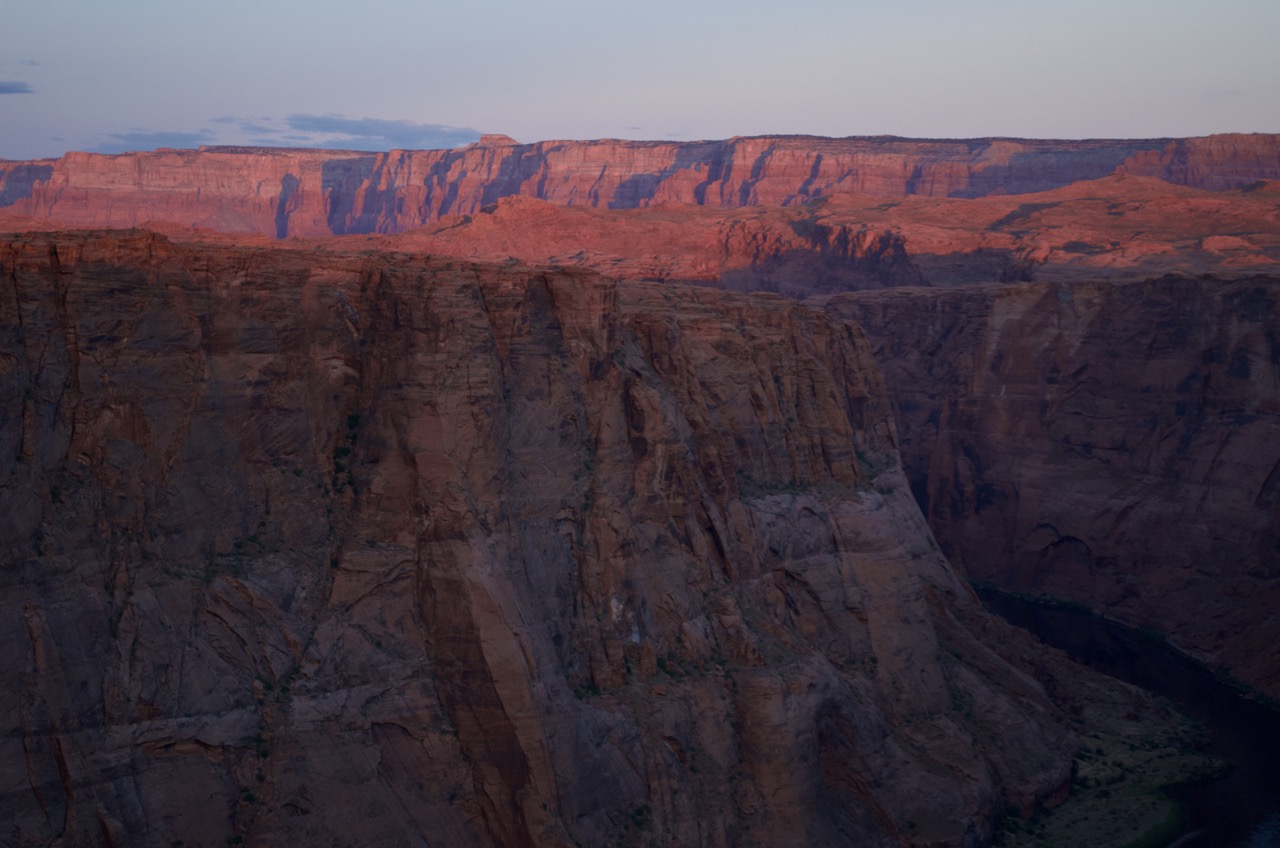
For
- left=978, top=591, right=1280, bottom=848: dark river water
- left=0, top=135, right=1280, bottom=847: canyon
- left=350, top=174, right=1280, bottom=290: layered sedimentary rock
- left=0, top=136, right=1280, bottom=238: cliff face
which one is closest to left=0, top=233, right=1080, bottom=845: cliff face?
left=0, top=135, right=1280, bottom=847: canyon

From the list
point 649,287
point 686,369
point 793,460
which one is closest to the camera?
point 686,369

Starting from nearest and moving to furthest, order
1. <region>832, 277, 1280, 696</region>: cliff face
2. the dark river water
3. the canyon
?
1. the canyon
2. the dark river water
3. <region>832, 277, 1280, 696</region>: cliff face

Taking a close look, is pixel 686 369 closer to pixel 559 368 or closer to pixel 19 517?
pixel 559 368

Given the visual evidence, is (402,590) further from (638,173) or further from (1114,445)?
(638,173)

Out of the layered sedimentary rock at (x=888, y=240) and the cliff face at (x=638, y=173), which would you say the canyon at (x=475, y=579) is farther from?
the cliff face at (x=638, y=173)

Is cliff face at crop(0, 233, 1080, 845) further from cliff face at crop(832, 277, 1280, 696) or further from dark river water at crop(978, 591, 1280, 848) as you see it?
cliff face at crop(832, 277, 1280, 696)

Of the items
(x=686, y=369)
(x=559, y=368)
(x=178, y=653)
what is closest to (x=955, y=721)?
(x=686, y=369)
